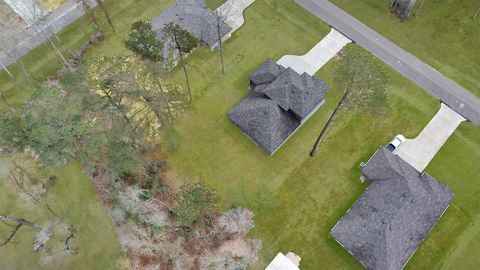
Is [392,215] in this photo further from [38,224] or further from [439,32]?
[38,224]

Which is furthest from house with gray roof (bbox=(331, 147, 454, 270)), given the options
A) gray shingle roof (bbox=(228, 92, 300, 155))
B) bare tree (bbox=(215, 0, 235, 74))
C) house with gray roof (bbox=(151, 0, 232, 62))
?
house with gray roof (bbox=(151, 0, 232, 62))

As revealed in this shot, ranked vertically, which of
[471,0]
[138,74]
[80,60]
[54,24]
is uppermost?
[54,24]

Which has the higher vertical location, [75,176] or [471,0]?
[75,176]

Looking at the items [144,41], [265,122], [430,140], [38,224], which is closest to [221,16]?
[144,41]

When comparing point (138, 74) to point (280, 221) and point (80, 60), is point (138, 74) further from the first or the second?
point (280, 221)

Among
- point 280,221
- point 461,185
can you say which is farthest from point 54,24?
point 461,185

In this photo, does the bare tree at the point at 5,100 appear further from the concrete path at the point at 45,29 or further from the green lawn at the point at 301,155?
the concrete path at the point at 45,29
